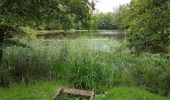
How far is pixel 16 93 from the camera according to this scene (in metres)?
8.02

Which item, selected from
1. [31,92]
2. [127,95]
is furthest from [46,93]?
[127,95]

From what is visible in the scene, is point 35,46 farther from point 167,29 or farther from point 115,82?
point 167,29

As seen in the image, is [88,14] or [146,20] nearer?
[146,20]

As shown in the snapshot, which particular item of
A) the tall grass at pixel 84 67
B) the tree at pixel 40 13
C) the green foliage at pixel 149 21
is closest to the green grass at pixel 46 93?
the tall grass at pixel 84 67

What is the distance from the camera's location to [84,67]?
9.20m

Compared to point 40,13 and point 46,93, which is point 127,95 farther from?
point 40,13

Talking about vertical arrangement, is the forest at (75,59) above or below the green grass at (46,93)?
above

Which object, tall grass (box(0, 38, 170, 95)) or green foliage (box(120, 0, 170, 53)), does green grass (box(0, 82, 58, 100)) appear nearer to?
tall grass (box(0, 38, 170, 95))

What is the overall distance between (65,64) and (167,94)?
3156mm

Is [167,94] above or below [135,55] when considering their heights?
below

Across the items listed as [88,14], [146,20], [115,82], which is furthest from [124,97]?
[88,14]

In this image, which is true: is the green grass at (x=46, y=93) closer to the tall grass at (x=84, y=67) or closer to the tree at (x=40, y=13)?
the tall grass at (x=84, y=67)

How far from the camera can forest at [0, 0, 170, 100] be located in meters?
8.48

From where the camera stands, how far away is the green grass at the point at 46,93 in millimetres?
7836
